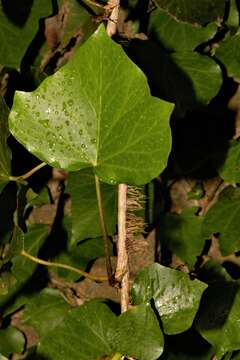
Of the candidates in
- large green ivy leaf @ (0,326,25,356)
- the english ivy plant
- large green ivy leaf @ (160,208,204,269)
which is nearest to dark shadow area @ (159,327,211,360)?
the english ivy plant

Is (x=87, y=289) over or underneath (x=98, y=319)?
underneath

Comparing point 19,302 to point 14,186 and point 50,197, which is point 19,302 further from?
point 14,186

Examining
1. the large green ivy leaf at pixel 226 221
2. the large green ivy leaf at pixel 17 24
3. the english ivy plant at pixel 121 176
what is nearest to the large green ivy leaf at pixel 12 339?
the english ivy plant at pixel 121 176

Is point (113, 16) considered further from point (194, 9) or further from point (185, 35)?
point (185, 35)

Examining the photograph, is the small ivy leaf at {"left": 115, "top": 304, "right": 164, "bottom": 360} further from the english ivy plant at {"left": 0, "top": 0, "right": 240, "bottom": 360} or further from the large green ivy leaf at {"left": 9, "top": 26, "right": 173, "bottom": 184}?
the large green ivy leaf at {"left": 9, "top": 26, "right": 173, "bottom": 184}

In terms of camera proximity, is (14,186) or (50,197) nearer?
(14,186)

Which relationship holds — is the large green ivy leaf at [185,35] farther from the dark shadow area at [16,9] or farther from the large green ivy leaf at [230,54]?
the dark shadow area at [16,9]

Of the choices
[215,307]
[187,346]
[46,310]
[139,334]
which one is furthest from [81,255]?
[139,334]

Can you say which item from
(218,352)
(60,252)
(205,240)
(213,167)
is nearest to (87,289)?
(60,252)
